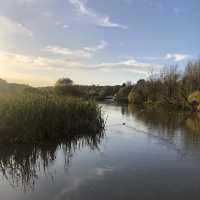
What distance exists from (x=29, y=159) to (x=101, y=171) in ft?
6.82

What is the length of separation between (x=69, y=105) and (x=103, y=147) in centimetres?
290

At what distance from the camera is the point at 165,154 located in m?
7.04

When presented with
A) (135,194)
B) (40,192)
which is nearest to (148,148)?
(135,194)

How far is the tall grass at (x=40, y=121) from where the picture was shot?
7.63m

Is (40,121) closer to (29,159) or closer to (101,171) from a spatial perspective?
(29,159)

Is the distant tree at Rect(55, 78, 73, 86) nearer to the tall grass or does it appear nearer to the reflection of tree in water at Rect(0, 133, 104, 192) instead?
the tall grass

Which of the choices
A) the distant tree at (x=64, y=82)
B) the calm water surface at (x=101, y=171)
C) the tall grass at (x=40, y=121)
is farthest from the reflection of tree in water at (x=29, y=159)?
the distant tree at (x=64, y=82)

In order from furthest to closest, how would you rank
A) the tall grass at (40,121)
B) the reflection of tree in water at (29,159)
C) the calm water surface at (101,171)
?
the tall grass at (40,121)
the reflection of tree in water at (29,159)
the calm water surface at (101,171)

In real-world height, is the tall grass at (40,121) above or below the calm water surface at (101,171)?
above

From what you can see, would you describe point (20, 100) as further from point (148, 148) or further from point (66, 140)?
point (148, 148)

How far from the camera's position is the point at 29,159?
6.22 metres

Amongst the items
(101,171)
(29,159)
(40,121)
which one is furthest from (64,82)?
(101,171)

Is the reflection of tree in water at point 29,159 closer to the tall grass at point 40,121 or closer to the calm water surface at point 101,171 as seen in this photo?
the calm water surface at point 101,171

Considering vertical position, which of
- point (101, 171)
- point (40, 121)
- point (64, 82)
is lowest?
point (101, 171)
